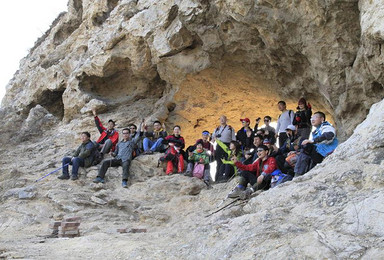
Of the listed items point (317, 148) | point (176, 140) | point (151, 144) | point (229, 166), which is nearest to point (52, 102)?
point (151, 144)

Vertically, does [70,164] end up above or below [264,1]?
below

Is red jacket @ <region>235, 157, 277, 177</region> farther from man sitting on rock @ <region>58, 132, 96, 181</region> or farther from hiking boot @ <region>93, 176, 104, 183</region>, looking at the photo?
man sitting on rock @ <region>58, 132, 96, 181</region>

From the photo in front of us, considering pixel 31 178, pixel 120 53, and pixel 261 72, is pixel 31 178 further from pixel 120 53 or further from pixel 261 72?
pixel 261 72

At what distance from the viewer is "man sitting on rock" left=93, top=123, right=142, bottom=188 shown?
8.56 metres

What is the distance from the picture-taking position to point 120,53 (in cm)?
1158

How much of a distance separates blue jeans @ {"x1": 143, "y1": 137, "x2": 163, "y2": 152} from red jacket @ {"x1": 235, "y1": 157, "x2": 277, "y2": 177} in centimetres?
324

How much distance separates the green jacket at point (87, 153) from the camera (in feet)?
29.5

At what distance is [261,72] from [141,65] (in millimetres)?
3603

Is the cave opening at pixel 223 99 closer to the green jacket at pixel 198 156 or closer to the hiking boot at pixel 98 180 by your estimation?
the green jacket at pixel 198 156

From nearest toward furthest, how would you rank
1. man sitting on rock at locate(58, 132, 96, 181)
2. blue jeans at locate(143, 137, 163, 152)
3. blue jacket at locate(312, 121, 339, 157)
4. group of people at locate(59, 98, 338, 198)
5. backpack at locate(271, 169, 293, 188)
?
blue jacket at locate(312, 121, 339, 157) → backpack at locate(271, 169, 293, 188) → group of people at locate(59, 98, 338, 198) → man sitting on rock at locate(58, 132, 96, 181) → blue jeans at locate(143, 137, 163, 152)

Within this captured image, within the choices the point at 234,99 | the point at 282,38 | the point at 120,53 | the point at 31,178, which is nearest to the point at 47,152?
the point at 31,178

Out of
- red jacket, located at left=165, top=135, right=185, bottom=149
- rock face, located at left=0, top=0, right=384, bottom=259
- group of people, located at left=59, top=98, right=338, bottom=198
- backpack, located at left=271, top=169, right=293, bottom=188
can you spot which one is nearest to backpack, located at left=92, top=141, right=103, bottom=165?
group of people, located at left=59, top=98, right=338, bottom=198

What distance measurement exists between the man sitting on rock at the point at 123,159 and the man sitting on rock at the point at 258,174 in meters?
2.85

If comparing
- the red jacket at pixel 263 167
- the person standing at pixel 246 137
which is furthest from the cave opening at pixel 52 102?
the red jacket at pixel 263 167
